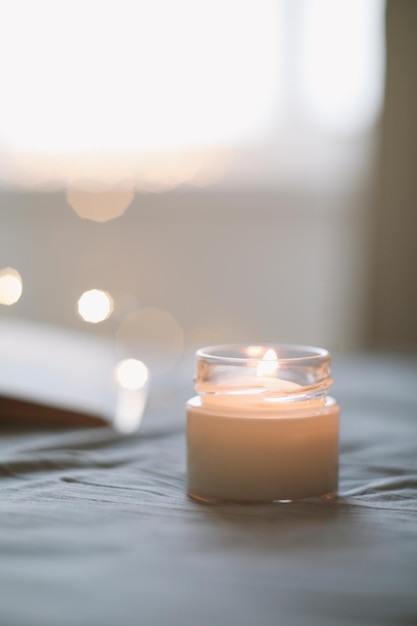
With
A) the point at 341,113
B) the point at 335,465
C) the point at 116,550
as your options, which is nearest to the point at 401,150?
the point at 341,113

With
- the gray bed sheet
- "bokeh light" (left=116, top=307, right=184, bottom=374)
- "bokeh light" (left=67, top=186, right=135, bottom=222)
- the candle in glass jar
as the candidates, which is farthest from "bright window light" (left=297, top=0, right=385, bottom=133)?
the candle in glass jar

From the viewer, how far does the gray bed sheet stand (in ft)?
1.53

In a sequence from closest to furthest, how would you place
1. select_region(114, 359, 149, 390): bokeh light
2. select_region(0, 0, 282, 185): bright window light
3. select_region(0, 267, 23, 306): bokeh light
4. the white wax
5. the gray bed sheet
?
the gray bed sheet → the white wax → select_region(114, 359, 149, 390): bokeh light → select_region(0, 0, 282, 185): bright window light → select_region(0, 267, 23, 306): bokeh light

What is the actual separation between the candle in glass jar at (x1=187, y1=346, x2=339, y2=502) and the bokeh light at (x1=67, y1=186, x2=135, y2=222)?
213 cm

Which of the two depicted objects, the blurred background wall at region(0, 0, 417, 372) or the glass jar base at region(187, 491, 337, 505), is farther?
the blurred background wall at region(0, 0, 417, 372)

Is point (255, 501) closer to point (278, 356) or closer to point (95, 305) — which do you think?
point (278, 356)

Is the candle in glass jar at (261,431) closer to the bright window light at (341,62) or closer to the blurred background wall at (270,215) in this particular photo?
the blurred background wall at (270,215)

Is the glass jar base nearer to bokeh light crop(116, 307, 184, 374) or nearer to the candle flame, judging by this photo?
the candle flame

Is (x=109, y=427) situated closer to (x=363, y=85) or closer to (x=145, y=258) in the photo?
(x=145, y=258)

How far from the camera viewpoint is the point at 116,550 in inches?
22.3

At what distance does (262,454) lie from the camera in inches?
27.5

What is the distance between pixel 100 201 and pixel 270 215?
25.3 inches

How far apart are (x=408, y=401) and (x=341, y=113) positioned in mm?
2011

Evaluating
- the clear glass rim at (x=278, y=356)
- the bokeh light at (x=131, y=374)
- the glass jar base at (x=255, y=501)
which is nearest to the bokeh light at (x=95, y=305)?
the bokeh light at (x=131, y=374)
